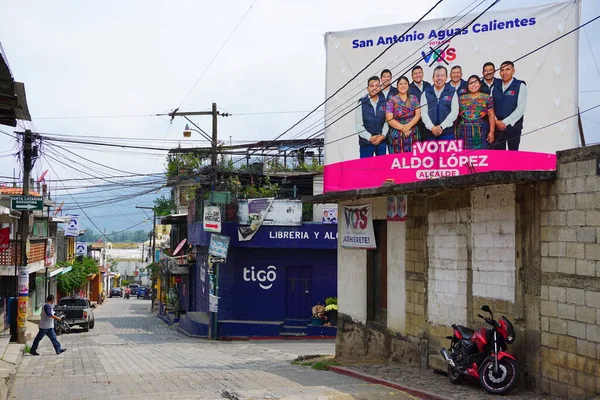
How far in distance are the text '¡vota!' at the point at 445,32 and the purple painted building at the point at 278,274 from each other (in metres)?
9.95

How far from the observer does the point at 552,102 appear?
18969mm

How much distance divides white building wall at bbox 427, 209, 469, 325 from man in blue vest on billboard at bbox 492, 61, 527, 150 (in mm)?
6539

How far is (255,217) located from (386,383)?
16.9 metres

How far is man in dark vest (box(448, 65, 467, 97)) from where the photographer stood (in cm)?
1967

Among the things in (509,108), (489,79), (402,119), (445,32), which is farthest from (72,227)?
(509,108)

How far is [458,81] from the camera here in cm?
1975

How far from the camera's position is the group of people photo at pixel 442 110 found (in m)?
19.5

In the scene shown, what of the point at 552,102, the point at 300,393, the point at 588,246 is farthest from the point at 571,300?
the point at 552,102

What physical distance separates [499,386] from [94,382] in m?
7.55

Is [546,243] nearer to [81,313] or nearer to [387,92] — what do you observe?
[387,92]

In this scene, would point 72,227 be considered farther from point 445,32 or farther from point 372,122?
point 445,32

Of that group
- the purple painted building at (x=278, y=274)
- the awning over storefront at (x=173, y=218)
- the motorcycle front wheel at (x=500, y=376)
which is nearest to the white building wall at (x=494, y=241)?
the motorcycle front wheel at (x=500, y=376)

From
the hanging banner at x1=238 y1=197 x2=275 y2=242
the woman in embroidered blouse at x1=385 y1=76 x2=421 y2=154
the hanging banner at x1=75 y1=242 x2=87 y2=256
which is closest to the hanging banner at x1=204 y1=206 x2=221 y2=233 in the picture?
the hanging banner at x1=238 y1=197 x2=275 y2=242

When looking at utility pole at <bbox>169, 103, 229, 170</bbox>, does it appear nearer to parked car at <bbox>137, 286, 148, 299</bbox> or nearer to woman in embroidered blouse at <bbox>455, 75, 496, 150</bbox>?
woman in embroidered blouse at <bbox>455, 75, 496, 150</bbox>
